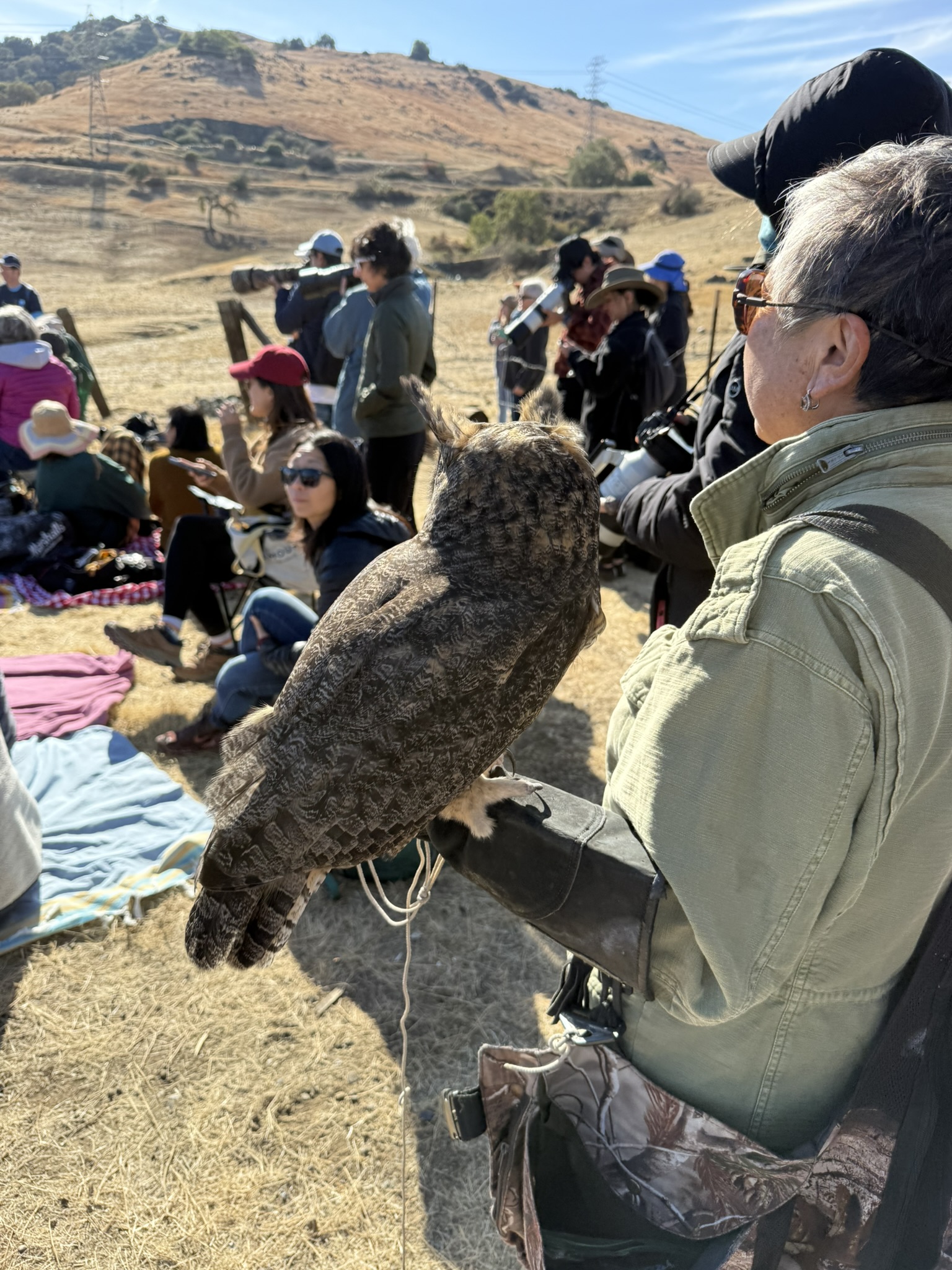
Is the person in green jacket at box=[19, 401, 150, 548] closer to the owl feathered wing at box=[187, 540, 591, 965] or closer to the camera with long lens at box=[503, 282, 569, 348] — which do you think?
the camera with long lens at box=[503, 282, 569, 348]

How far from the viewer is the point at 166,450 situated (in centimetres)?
692

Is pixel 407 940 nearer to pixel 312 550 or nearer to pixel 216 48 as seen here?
pixel 312 550

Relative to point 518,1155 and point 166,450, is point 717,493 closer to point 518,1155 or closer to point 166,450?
point 518,1155

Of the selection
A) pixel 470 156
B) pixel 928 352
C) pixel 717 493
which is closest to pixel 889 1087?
pixel 717 493

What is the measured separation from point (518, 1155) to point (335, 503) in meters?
3.16

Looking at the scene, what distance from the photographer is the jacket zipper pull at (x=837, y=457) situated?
1.15m

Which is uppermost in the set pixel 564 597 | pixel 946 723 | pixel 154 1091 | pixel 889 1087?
pixel 946 723

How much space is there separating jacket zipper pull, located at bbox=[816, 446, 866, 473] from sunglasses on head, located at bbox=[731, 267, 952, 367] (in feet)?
0.49

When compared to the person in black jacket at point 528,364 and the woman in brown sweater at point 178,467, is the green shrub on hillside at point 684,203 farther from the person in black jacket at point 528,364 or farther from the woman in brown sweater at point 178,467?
the woman in brown sweater at point 178,467

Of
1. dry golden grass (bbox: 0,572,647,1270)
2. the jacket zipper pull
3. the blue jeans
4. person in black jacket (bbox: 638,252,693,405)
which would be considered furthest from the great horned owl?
person in black jacket (bbox: 638,252,693,405)

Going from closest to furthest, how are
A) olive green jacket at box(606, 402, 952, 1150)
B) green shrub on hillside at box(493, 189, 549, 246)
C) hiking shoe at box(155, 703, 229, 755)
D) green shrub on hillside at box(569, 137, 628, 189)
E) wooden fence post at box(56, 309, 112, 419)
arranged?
olive green jacket at box(606, 402, 952, 1150), hiking shoe at box(155, 703, 229, 755), wooden fence post at box(56, 309, 112, 419), green shrub on hillside at box(493, 189, 549, 246), green shrub on hillside at box(569, 137, 628, 189)

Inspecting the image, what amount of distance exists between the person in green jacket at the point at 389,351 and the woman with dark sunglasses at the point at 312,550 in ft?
4.87

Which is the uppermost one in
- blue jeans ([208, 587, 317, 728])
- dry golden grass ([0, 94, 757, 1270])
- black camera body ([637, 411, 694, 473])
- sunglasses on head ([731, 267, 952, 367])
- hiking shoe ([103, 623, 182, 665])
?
sunglasses on head ([731, 267, 952, 367])

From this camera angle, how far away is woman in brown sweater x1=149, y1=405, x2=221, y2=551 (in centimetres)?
663
